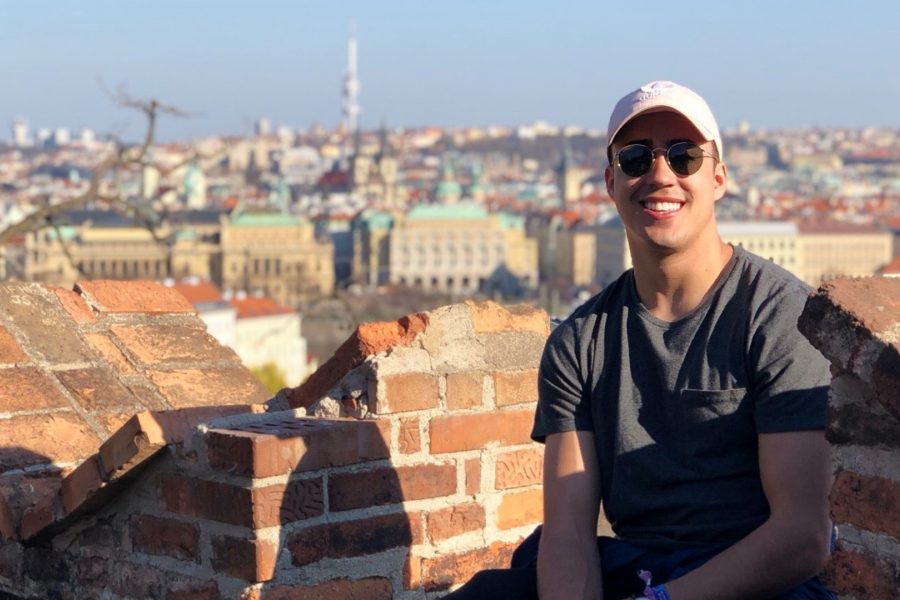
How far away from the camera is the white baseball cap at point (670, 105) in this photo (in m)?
1.75

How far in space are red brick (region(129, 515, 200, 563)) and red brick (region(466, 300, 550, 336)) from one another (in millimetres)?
486

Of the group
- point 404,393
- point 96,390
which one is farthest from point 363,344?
point 96,390

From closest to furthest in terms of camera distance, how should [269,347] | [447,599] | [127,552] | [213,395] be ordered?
[447,599] < [127,552] < [213,395] < [269,347]

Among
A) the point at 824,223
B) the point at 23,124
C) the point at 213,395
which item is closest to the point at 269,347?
the point at 213,395

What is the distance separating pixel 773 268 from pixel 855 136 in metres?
196

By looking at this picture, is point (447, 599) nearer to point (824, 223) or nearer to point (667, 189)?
point (667, 189)

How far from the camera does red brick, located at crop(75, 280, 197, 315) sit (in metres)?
2.70

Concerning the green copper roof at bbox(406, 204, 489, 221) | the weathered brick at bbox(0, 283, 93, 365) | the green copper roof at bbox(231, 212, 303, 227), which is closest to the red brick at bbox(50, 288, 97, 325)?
the weathered brick at bbox(0, 283, 93, 365)

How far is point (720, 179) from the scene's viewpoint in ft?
6.12

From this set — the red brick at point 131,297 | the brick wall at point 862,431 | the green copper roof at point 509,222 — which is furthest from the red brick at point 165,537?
the green copper roof at point 509,222

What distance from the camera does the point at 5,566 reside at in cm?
240

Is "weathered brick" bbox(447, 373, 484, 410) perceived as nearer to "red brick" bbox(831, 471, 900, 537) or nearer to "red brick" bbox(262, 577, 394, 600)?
"red brick" bbox(262, 577, 394, 600)

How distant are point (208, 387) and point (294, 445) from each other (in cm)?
78

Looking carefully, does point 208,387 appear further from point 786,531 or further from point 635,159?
point 786,531
